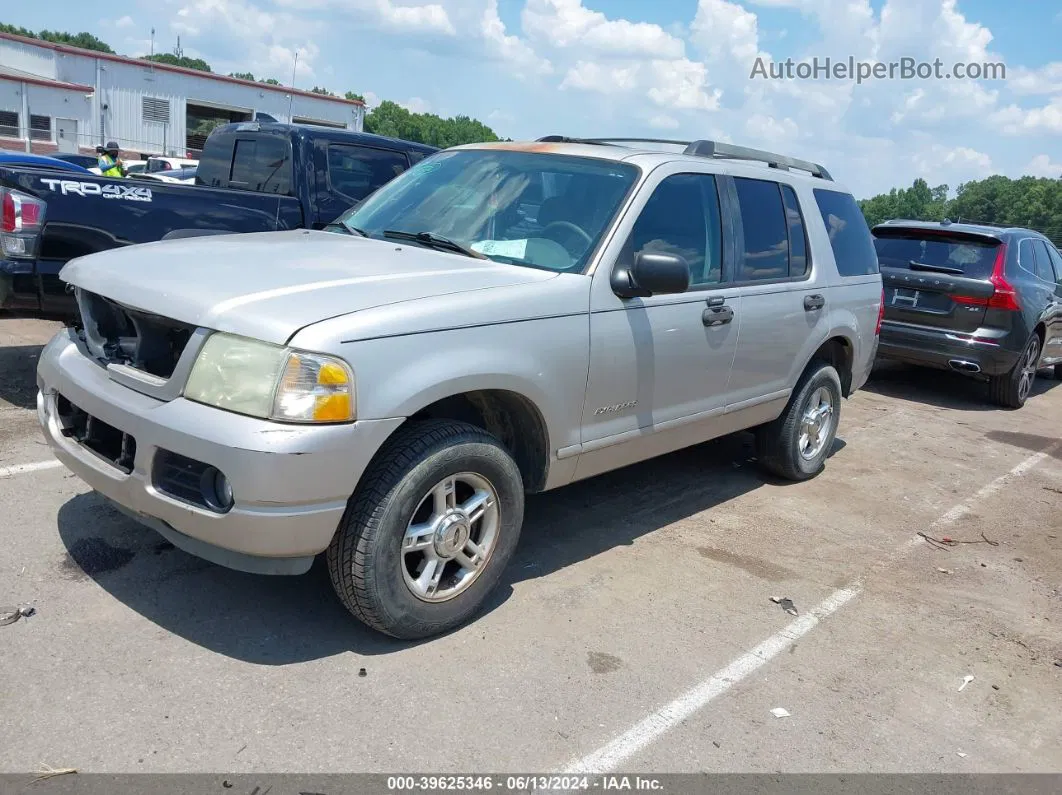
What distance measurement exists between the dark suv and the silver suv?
15.2 ft

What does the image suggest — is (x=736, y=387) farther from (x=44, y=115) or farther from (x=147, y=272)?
(x=44, y=115)

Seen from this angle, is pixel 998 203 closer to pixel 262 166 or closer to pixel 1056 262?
pixel 1056 262

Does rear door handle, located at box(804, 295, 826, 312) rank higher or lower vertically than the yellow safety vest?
lower

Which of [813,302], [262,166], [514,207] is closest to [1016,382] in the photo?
[813,302]

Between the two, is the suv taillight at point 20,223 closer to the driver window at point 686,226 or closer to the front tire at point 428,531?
the front tire at point 428,531

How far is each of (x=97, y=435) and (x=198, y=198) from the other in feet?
10.4

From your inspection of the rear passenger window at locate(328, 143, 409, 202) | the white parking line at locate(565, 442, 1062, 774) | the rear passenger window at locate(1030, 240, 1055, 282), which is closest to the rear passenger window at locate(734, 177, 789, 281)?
the white parking line at locate(565, 442, 1062, 774)

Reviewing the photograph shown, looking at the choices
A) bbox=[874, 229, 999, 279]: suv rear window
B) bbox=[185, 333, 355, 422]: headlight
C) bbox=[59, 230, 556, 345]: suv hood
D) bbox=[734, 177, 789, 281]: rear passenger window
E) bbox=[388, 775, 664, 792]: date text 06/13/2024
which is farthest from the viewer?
bbox=[874, 229, 999, 279]: suv rear window

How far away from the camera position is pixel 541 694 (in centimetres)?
330

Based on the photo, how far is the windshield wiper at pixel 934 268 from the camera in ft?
30.3

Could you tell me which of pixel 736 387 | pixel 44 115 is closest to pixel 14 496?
pixel 736 387

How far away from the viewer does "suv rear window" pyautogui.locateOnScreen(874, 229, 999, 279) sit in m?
9.23

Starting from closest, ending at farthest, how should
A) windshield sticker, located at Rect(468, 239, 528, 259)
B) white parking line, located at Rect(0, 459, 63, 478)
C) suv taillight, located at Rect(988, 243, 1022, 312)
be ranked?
1. windshield sticker, located at Rect(468, 239, 528, 259)
2. white parking line, located at Rect(0, 459, 63, 478)
3. suv taillight, located at Rect(988, 243, 1022, 312)

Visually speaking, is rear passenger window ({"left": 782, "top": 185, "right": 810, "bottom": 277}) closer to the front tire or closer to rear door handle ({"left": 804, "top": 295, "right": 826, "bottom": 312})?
rear door handle ({"left": 804, "top": 295, "right": 826, "bottom": 312})
